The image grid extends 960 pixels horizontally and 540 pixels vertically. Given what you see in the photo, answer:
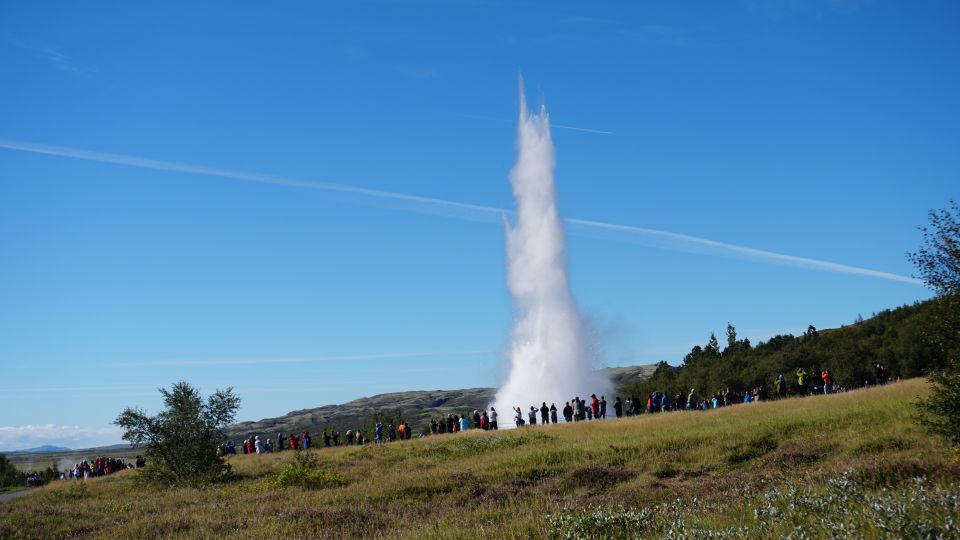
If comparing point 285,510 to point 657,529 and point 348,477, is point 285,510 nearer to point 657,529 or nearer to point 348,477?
point 348,477

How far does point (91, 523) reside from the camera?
18547 millimetres

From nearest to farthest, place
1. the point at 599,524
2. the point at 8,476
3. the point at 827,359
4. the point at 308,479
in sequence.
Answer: the point at 599,524 → the point at 308,479 → the point at 8,476 → the point at 827,359

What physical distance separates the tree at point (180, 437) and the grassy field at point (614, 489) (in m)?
1.52

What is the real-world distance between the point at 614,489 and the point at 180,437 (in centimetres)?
2252

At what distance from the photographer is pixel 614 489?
62.4ft

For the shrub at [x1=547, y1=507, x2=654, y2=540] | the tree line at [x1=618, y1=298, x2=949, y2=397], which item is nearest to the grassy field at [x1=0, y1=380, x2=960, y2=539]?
the shrub at [x1=547, y1=507, x2=654, y2=540]

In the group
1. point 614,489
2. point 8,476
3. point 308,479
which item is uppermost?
point 308,479

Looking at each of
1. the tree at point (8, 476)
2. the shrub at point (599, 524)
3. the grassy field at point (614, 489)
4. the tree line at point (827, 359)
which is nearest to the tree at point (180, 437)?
the grassy field at point (614, 489)

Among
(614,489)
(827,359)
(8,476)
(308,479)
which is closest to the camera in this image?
(614,489)

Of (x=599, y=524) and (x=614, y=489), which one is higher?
(x=599, y=524)

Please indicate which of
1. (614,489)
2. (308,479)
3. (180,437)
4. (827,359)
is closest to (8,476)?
(180,437)

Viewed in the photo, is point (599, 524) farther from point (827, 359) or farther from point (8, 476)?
point (827, 359)

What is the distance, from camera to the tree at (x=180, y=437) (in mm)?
31625

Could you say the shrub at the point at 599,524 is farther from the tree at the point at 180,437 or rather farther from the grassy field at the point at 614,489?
the tree at the point at 180,437
